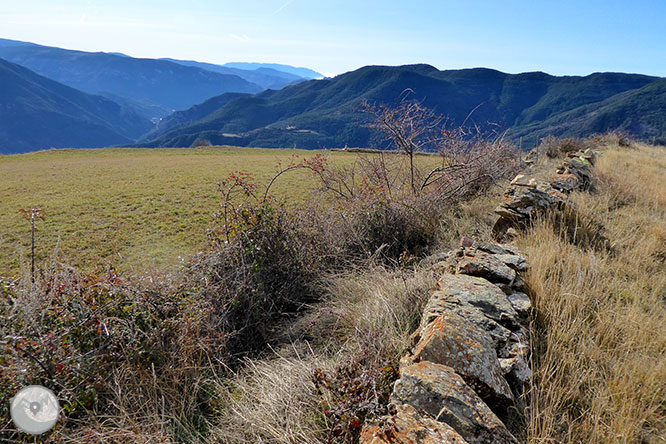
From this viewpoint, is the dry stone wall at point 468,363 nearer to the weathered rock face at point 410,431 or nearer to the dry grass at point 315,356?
the weathered rock face at point 410,431

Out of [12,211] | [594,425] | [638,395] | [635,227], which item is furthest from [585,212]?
[12,211]

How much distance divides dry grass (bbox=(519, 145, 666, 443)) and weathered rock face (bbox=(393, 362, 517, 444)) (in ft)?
0.98

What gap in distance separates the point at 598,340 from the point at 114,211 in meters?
11.2

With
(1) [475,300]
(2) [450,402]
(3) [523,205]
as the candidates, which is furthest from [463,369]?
(3) [523,205]

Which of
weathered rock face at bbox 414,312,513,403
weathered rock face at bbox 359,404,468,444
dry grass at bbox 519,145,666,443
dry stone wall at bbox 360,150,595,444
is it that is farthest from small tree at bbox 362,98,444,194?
weathered rock face at bbox 359,404,468,444

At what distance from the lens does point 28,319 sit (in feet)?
8.75

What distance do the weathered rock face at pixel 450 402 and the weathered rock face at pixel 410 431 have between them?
0.06 meters

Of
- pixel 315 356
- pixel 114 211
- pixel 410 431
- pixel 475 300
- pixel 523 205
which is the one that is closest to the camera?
pixel 410 431

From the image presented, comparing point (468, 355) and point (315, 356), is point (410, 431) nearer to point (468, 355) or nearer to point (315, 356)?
point (468, 355)

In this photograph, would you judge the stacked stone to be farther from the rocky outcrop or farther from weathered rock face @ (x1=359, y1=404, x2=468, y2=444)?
the rocky outcrop

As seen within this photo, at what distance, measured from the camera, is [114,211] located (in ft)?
33.3

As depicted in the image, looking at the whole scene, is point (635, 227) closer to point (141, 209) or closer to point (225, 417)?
point (225, 417)

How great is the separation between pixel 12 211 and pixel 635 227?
47.4 feet

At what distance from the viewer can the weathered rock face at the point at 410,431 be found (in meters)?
1.65
